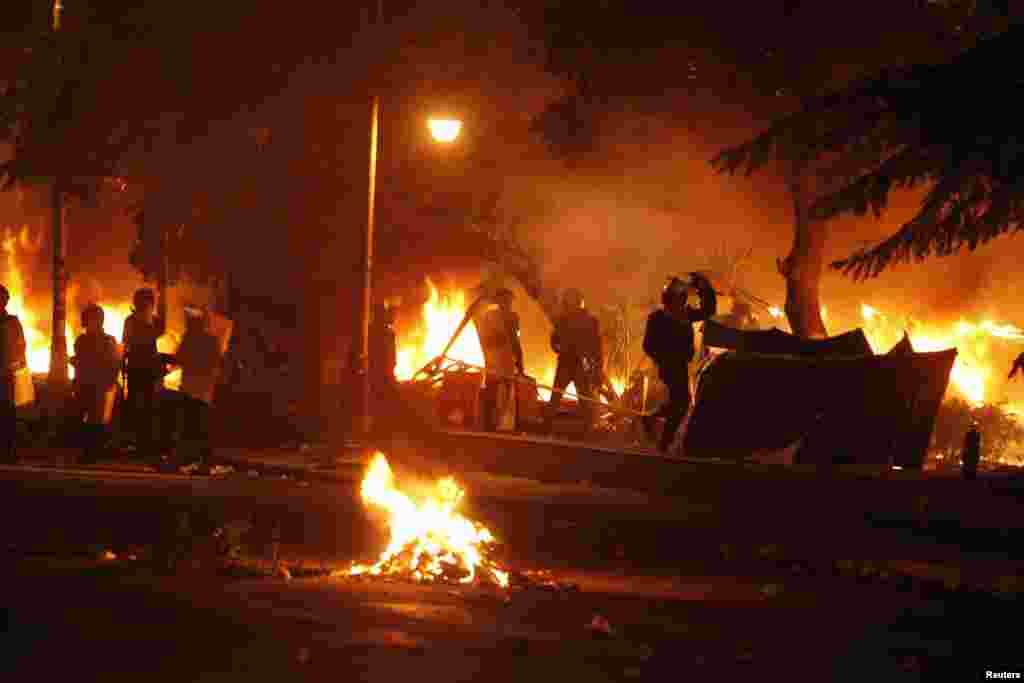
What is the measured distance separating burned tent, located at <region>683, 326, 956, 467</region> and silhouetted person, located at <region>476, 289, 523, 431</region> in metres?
4.27

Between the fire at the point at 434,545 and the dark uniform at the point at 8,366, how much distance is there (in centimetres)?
494

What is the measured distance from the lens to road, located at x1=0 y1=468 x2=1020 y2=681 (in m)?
6.67

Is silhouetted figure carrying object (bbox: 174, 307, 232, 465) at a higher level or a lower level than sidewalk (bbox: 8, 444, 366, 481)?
higher

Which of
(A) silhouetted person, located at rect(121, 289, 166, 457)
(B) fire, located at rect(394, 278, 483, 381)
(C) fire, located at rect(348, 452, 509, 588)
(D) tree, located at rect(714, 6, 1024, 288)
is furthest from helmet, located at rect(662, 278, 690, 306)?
(B) fire, located at rect(394, 278, 483, 381)

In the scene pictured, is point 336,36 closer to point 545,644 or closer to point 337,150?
point 337,150

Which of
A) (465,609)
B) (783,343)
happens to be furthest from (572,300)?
(465,609)

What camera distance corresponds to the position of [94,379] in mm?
14703

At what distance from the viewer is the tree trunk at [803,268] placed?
18.1 metres

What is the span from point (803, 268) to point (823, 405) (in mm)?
4817

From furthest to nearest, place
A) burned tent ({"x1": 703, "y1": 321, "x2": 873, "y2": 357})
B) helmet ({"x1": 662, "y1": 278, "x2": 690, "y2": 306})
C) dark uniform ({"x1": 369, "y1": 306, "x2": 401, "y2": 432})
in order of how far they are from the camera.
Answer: dark uniform ({"x1": 369, "y1": 306, "x2": 401, "y2": 432}) → helmet ({"x1": 662, "y1": 278, "x2": 690, "y2": 306}) → burned tent ({"x1": 703, "y1": 321, "x2": 873, "y2": 357})

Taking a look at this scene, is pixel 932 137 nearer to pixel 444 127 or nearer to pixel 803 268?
pixel 803 268

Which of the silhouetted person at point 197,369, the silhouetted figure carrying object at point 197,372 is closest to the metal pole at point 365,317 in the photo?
the silhouetted figure carrying object at point 197,372

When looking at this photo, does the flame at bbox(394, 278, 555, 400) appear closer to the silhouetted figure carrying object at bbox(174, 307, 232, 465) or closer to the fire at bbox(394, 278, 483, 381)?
the fire at bbox(394, 278, 483, 381)

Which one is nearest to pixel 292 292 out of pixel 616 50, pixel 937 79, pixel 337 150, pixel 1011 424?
pixel 337 150
